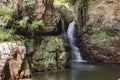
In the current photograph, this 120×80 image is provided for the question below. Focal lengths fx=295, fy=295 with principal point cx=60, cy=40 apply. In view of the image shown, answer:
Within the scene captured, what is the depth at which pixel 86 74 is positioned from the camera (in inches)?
759

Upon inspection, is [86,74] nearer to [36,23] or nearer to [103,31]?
[36,23]

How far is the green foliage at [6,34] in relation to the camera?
17.7 meters

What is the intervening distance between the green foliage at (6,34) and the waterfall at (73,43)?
8.54 m

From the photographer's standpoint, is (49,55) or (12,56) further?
(49,55)

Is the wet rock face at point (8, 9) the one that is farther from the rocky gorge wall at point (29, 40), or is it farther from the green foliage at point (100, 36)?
the green foliage at point (100, 36)

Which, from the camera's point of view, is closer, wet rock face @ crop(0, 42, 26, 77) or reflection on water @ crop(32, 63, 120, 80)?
wet rock face @ crop(0, 42, 26, 77)

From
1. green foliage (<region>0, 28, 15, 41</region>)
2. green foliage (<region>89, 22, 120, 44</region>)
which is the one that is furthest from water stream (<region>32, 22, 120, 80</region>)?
green foliage (<region>0, 28, 15, 41</region>)

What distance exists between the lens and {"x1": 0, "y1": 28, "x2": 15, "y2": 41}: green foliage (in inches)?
696

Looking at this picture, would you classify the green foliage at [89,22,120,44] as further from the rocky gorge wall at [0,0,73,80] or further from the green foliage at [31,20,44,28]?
the green foliage at [31,20,44,28]

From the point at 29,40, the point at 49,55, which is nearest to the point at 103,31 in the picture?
the point at 49,55

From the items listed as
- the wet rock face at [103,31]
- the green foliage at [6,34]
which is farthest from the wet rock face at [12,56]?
the wet rock face at [103,31]

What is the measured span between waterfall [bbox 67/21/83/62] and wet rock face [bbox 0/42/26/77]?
859 centimetres

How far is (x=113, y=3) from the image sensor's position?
84.1 feet

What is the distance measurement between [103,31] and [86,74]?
7265 mm
